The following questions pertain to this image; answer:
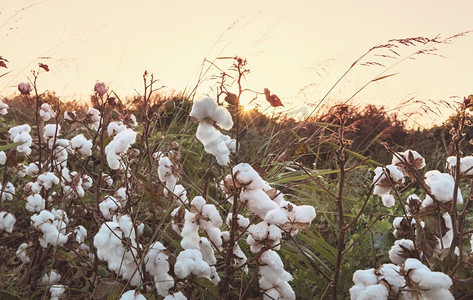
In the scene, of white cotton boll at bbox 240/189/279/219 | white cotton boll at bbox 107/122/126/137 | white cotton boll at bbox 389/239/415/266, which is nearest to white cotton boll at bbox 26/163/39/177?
white cotton boll at bbox 107/122/126/137

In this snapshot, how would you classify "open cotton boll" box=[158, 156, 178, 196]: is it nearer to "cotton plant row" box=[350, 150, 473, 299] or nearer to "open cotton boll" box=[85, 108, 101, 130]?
"cotton plant row" box=[350, 150, 473, 299]

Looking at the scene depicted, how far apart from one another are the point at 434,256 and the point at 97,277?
A: 118 cm

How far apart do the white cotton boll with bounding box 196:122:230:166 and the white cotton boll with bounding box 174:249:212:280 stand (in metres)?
0.25

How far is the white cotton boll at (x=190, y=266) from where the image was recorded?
1.46m

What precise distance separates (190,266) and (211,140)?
0.32 m

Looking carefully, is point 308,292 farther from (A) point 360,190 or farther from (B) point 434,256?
(A) point 360,190

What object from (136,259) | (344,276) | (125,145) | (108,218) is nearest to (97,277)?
(108,218)

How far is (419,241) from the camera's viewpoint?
1.58 meters

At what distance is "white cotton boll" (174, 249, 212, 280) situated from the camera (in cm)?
146

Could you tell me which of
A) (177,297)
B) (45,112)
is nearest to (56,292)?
(177,297)

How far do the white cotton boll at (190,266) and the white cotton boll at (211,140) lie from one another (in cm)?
25

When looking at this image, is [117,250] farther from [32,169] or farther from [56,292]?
[32,169]

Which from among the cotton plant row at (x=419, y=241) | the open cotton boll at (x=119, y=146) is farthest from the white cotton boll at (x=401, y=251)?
the open cotton boll at (x=119, y=146)

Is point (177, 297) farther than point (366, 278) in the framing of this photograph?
Yes
